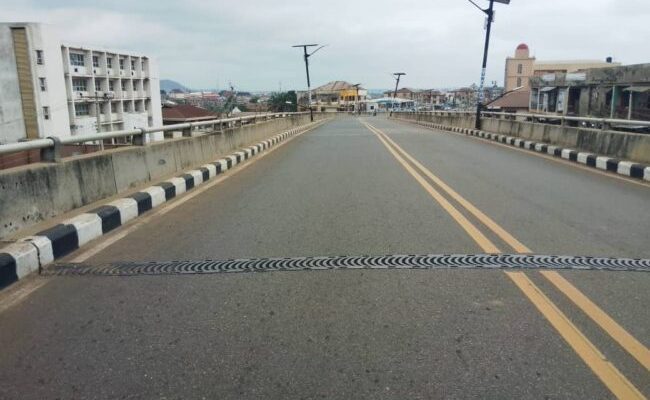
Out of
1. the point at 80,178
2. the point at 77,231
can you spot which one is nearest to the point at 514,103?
the point at 80,178

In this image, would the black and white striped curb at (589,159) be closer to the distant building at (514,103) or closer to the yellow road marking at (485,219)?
the yellow road marking at (485,219)

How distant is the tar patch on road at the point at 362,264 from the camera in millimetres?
4688

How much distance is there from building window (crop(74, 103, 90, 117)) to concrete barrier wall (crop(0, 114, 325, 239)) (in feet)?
194

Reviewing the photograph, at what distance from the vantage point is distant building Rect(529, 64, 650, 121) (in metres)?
37.1

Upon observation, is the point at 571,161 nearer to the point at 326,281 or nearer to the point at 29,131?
the point at 326,281

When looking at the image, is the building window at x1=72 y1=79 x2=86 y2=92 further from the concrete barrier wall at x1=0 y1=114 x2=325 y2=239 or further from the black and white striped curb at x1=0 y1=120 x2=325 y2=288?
the black and white striped curb at x1=0 y1=120 x2=325 y2=288

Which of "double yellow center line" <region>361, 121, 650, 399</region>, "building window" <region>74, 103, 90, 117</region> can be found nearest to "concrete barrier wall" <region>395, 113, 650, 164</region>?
"double yellow center line" <region>361, 121, 650, 399</region>

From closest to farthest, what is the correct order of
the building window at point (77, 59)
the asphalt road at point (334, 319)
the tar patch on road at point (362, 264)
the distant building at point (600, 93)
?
the asphalt road at point (334, 319)
the tar patch on road at point (362, 264)
the distant building at point (600, 93)
the building window at point (77, 59)

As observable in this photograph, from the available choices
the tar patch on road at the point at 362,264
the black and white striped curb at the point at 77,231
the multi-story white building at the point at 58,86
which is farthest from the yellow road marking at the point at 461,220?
the multi-story white building at the point at 58,86

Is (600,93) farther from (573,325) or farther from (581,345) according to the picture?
(581,345)

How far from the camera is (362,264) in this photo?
479 cm

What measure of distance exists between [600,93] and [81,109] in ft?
A: 184

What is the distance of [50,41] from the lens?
55250mm

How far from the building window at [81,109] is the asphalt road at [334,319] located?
63844 mm
